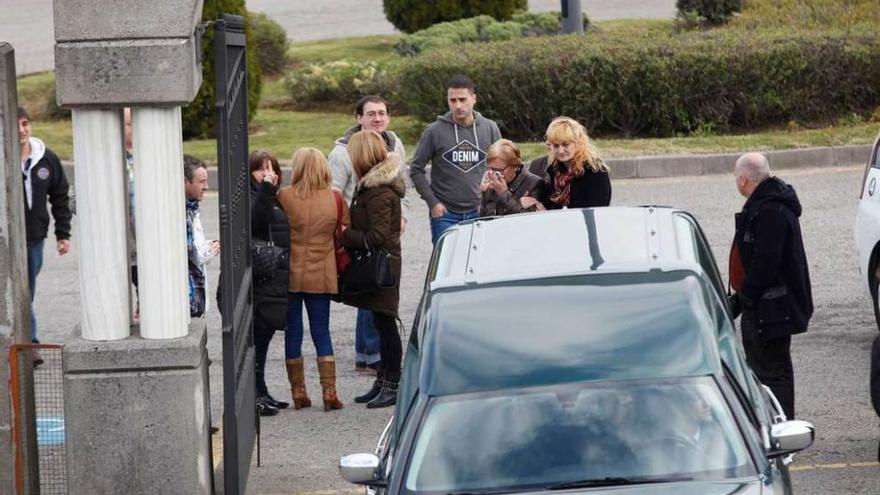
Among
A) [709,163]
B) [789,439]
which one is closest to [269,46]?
[709,163]

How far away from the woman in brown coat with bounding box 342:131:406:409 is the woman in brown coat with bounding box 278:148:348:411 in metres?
0.18

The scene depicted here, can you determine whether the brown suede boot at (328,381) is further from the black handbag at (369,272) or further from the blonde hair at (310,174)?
the blonde hair at (310,174)

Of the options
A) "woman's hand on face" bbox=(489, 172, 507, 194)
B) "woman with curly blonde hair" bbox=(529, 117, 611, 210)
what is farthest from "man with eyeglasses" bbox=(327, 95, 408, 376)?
"woman with curly blonde hair" bbox=(529, 117, 611, 210)

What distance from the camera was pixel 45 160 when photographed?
11.7m

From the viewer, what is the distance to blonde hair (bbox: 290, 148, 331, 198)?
10.1 meters

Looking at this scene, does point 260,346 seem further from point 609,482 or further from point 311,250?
point 609,482

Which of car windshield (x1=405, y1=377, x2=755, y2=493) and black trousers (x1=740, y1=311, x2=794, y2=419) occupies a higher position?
car windshield (x1=405, y1=377, x2=755, y2=493)

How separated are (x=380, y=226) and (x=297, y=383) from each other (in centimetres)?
121

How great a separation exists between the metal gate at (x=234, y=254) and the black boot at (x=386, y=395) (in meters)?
1.58

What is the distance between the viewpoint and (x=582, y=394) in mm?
6543

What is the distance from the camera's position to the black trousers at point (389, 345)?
1043 cm

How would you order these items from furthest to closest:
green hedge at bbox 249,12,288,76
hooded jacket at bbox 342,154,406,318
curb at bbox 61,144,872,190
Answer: green hedge at bbox 249,12,288,76
curb at bbox 61,144,872,190
hooded jacket at bbox 342,154,406,318

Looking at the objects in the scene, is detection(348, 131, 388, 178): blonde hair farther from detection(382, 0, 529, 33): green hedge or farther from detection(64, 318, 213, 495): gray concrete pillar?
detection(382, 0, 529, 33): green hedge

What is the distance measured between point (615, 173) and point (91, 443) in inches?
434
